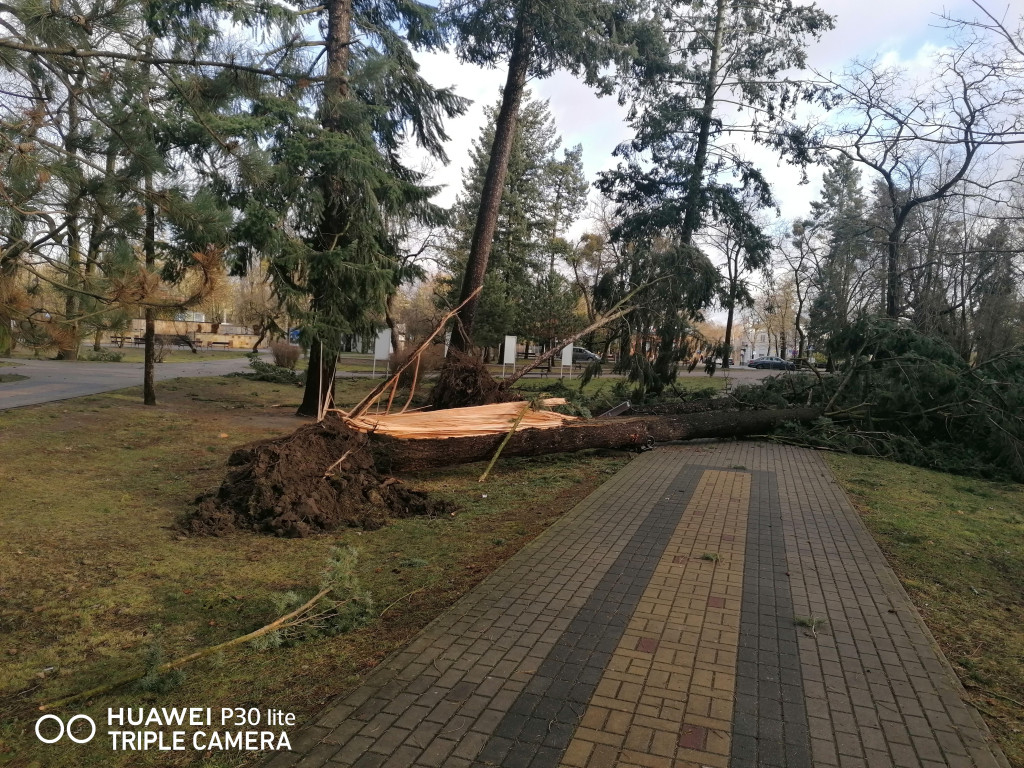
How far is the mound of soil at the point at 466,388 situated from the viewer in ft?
39.6

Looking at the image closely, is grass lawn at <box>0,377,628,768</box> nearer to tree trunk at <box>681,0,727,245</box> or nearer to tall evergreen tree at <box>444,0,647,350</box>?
tall evergreen tree at <box>444,0,647,350</box>

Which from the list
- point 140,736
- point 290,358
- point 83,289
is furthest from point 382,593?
point 290,358

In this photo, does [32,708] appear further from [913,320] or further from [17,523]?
[913,320]

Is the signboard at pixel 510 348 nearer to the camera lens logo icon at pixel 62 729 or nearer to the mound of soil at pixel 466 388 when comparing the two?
the mound of soil at pixel 466 388

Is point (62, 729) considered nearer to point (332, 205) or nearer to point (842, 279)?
point (332, 205)

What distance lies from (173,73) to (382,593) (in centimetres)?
458

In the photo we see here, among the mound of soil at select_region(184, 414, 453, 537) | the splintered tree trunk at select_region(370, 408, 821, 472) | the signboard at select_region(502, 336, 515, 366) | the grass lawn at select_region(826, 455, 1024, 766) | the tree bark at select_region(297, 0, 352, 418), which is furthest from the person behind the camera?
the signboard at select_region(502, 336, 515, 366)

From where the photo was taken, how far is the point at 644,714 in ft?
10.8

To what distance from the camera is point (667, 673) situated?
3.73m

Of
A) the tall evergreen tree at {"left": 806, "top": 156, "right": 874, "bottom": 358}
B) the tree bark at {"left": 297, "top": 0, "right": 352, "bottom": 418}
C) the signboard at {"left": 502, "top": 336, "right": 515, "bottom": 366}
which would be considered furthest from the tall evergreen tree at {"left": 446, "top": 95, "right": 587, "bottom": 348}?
the tree bark at {"left": 297, "top": 0, "right": 352, "bottom": 418}

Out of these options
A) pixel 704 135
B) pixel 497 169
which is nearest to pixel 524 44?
pixel 497 169

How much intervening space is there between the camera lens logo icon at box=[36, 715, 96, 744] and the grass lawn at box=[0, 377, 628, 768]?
34mm

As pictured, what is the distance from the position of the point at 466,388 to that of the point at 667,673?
8676 mm

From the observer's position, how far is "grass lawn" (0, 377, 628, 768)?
3.41m
